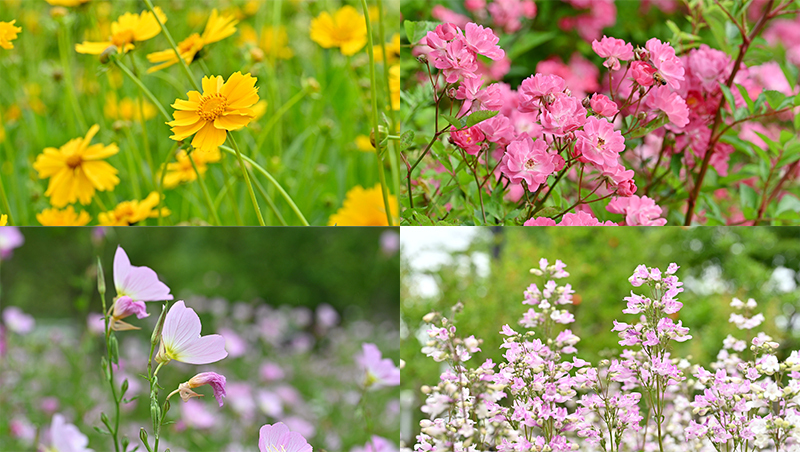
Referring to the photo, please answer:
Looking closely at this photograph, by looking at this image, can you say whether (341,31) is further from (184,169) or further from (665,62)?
(665,62)

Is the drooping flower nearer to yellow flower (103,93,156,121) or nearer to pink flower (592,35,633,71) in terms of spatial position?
pink flower (592,35,633,71)

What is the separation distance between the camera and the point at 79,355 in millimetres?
1525

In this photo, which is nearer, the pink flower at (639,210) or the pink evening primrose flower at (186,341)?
the pink evening primrose flower at (186,341)

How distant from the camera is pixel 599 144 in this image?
650 mm

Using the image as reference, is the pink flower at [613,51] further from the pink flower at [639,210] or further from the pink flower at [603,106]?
the pink flower at [639,210]

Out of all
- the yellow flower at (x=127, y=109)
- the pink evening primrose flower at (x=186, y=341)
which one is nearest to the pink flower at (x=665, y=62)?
the pink evening primrose flower at (x=186, y=341)

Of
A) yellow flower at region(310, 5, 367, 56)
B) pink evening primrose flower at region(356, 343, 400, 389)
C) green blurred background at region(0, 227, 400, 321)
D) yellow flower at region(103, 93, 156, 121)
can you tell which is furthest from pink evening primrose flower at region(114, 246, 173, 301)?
green blurred background at region(0, 227, 400, 321)

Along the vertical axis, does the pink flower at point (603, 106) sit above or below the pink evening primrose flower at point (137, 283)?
above

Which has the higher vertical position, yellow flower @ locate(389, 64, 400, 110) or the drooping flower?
yellow flower @ locate(389, 64, 400, 110)

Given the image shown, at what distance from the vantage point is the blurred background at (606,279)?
1.50 m

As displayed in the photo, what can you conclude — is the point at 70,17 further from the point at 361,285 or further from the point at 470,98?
the point at 361,285

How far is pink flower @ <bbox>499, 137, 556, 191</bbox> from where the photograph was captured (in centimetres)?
65

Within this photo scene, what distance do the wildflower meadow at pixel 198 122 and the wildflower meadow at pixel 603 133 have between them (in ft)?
0.25

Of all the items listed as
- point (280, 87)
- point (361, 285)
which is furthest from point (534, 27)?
point (361, 285)
